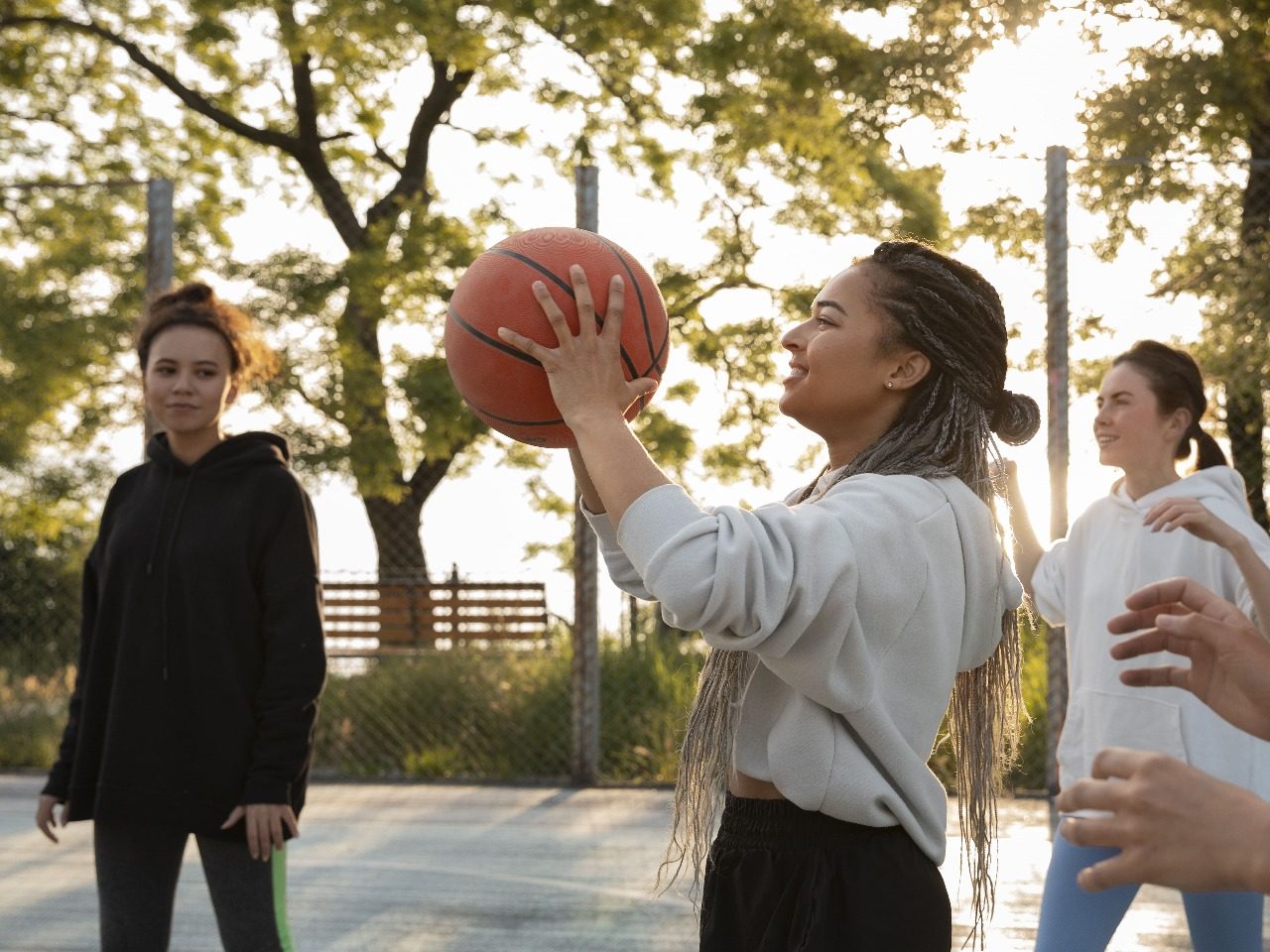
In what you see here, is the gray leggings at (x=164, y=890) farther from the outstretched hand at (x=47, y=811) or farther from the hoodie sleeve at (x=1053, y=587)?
the hoodie sleeve at (x=1053, y=587)

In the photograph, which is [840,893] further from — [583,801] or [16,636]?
[16,636]

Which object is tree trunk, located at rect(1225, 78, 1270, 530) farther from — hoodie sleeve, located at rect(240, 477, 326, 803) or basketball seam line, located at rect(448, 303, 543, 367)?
basketball seam line, located at rect(448, 303, 543, 367)

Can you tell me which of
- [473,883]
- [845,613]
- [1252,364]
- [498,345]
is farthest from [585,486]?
[1252,364]

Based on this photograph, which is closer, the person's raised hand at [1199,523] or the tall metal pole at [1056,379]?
the person's raised hand at [1199,523]

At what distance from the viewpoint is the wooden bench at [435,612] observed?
10.7m

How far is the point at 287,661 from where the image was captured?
10.4ft

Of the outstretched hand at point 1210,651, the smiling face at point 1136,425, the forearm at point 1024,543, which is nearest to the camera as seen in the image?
the outstretched hand at point 1210,651

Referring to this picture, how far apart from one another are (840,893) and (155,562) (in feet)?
5.67

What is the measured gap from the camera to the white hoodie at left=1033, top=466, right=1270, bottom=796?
12.1ft

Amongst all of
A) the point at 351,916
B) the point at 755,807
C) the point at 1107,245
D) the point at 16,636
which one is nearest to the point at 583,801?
the point at 351,916

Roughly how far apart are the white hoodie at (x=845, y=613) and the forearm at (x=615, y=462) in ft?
0.10

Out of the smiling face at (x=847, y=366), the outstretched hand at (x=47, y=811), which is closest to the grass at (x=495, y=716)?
the outstretched hand at (x=47, y=811)

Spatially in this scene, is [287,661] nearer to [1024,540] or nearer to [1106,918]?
[1106,918]

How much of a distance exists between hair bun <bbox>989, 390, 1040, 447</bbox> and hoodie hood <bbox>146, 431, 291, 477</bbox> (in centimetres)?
162
